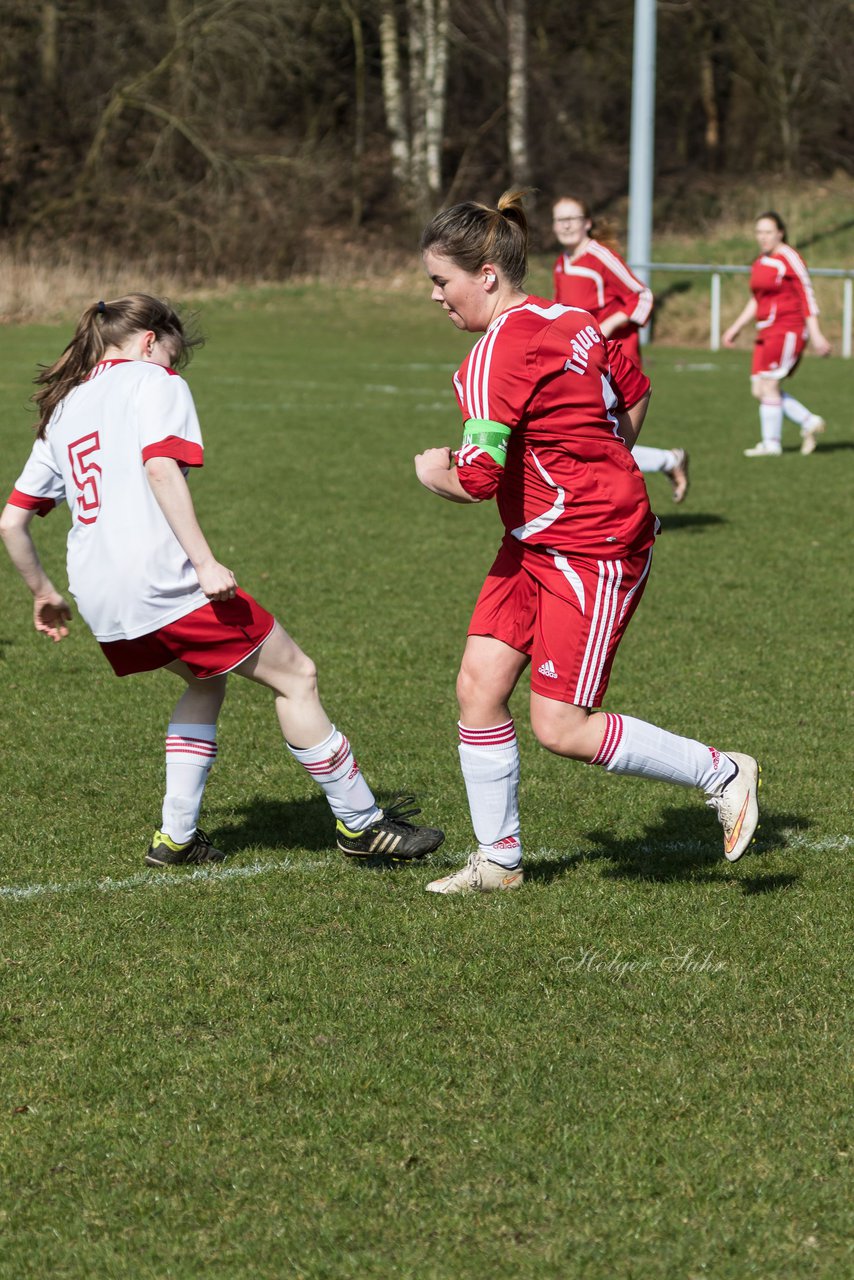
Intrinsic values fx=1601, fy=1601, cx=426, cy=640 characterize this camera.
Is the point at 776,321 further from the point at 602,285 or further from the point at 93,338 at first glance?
the point at 93,338

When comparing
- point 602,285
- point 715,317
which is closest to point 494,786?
point 602,285

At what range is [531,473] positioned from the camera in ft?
13.5

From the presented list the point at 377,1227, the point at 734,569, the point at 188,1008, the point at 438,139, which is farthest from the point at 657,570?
the point at 438,139

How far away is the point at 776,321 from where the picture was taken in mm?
14078

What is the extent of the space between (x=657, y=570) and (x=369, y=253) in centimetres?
2732

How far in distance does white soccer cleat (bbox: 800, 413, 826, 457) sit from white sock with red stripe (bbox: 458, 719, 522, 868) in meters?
10.4

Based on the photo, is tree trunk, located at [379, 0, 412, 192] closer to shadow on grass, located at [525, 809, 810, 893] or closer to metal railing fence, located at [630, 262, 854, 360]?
metal railing fence, located at [630, 262, 854, 360]

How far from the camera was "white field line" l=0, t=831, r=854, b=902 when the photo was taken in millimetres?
4504

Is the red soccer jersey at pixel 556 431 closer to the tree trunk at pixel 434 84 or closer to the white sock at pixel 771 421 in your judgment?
the white sock at pixel 771 421

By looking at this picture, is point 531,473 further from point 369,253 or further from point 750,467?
point 369,253

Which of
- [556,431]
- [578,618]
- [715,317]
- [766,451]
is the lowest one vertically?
[715,317]

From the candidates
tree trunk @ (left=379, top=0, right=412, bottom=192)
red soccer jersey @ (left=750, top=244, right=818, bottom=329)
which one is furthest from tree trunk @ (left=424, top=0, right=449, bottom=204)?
red soccer jersey @ (left=750, top=244, right=818, bottom=329)

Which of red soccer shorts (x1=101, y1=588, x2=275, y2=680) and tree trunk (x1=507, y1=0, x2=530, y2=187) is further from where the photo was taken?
tree trunk (x1=507, y1=0, x2=530, y2=187)

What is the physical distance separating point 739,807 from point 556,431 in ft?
3.70
